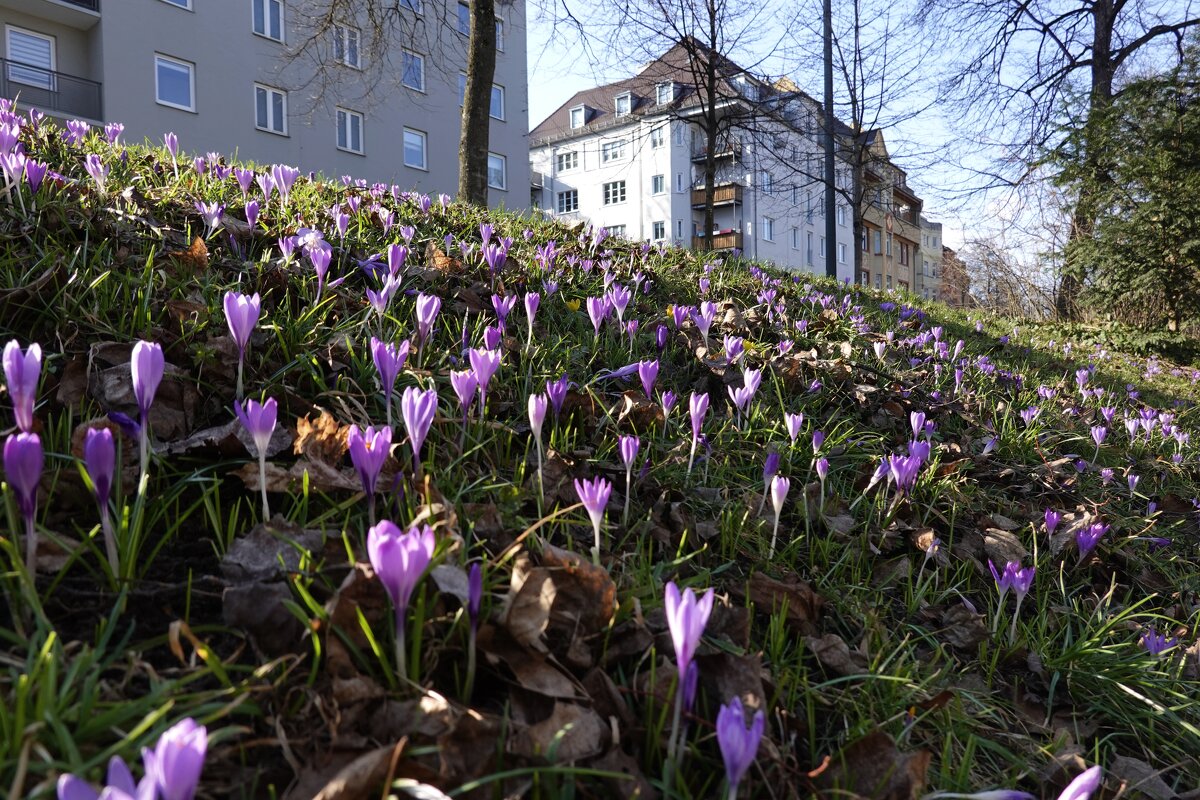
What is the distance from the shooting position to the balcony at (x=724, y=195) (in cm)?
3873

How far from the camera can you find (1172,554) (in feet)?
9.10

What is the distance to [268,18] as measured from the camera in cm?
2250

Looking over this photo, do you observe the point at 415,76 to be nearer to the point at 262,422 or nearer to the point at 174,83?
the point at 174,83

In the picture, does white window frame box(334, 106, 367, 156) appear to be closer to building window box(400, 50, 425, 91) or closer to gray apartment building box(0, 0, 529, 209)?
gray apartment building box(0, 0, 529, 209)

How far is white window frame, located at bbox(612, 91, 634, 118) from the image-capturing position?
43125 mm

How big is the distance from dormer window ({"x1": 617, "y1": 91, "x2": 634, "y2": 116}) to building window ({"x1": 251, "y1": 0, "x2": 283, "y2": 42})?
2365cm

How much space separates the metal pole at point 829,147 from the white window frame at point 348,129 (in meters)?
15.8

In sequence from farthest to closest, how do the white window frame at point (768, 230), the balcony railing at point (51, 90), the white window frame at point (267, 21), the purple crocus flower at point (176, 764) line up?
the white window frame at point (768, 230) → the white window frame at point (267, 21) → the balcony railing at point (51, 90) → the purple crocus flower at point (176, 764)

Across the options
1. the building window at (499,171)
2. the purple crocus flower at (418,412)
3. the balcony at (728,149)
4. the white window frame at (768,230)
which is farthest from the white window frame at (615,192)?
the purple crocus flower at (418,412)

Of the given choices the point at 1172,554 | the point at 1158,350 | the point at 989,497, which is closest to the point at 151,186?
the point at 989,497

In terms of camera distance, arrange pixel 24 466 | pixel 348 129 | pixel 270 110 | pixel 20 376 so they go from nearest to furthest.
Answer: pixel 24 466
pixel 20 376
pixel 270 110
pixel 348 129

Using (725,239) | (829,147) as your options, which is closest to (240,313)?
(829,147)

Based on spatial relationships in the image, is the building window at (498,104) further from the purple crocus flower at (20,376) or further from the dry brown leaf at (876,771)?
the dry brown leaf at (876,771)

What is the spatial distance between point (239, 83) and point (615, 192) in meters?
25.9
